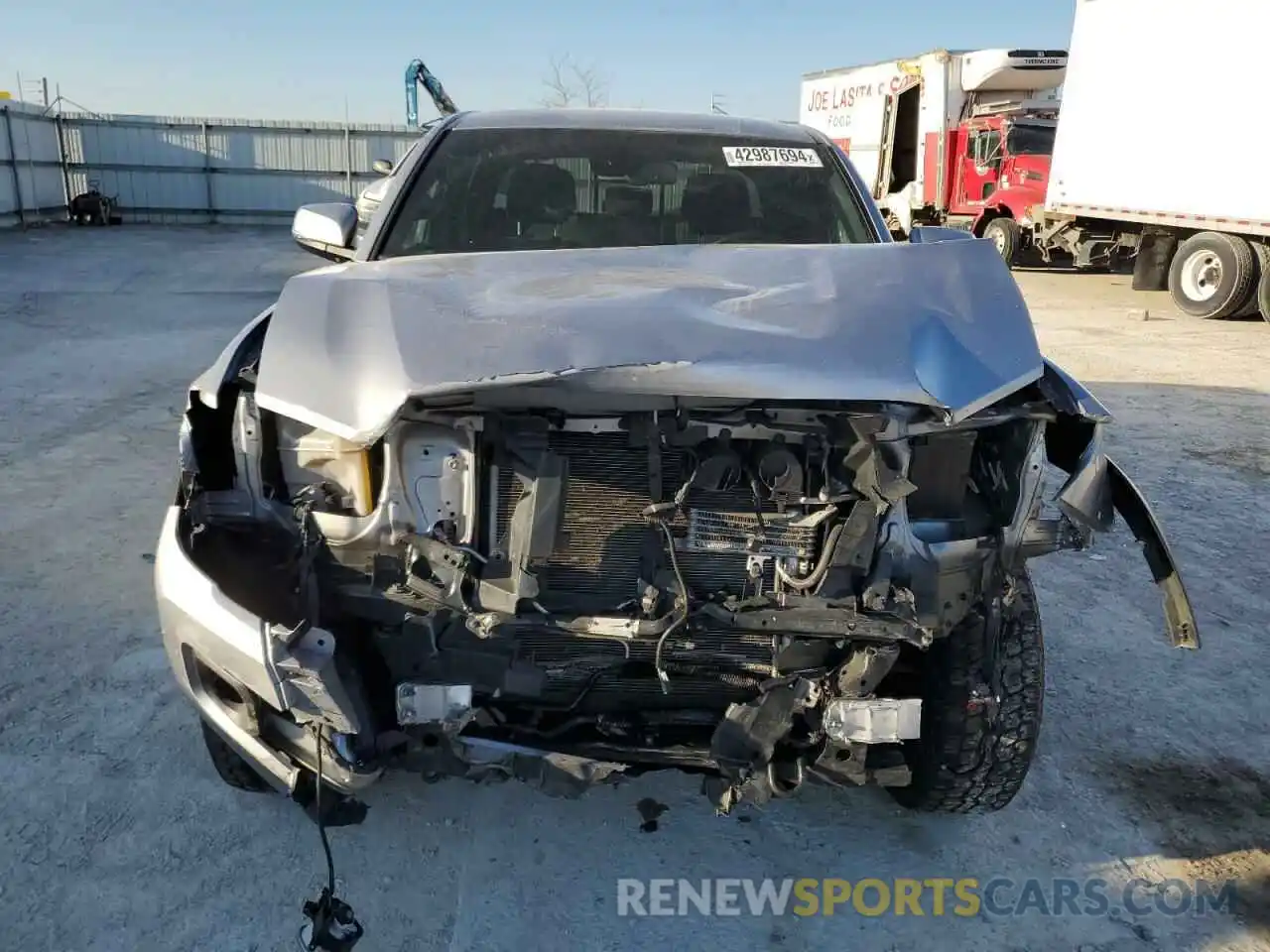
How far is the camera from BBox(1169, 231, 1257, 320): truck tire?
37.3 feet

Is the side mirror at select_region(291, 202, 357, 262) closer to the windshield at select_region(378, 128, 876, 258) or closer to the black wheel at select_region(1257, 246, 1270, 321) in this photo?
the windshield at select_region(378, 128, 876, 258)

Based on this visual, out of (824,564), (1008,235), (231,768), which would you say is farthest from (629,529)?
(1008,235)

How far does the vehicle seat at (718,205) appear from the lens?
11.6ft

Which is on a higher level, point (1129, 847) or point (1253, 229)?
point (1253, 229)

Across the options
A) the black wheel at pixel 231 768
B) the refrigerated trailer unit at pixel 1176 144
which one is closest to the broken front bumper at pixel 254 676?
the black wheel at pixel 231 768

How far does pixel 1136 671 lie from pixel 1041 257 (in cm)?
1333

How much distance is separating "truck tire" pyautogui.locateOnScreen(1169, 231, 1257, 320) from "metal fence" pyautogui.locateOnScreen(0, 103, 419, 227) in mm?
18072

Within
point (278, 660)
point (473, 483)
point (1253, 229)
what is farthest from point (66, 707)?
point (1253, 229)

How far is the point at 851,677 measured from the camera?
2.25 meters

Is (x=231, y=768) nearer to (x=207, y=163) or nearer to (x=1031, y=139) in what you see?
(x=1031, y=139)

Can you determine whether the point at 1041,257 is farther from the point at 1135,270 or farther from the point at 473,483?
the point at 473,483

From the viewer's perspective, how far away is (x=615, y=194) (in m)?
3.56

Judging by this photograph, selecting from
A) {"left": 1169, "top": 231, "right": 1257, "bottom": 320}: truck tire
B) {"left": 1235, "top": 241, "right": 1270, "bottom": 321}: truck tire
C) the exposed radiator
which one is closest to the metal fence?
{"left": 1169, "top": 231, "right": 1257, "bottom": 320}: truck tire

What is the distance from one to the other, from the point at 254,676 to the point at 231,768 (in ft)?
2.31
